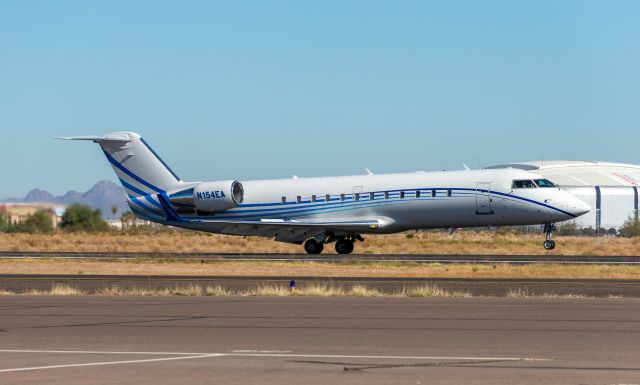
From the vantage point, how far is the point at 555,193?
1849 inches

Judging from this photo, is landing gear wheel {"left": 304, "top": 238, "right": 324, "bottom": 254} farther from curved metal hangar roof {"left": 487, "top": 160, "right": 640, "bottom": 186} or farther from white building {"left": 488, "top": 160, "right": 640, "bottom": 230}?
curved metal hangar roof {"left": 487, "top": 160, "right": 640, "bottom": 186}

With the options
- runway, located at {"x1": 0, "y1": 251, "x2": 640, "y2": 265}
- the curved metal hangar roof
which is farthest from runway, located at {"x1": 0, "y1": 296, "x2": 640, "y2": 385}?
the curved metal hangar roof

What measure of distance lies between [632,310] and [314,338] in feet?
23.6

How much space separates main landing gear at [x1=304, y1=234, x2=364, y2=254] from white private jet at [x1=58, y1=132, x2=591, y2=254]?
0.14ft

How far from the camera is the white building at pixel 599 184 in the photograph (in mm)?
112312

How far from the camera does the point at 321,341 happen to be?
51.3 feet

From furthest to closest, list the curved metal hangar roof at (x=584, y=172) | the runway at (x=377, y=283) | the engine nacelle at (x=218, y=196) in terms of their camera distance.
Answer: the curved metal hangar roof at (x=584, y=172) → the engine nacelle at (x=218, y=196) → the runway at (x=377, y=283)

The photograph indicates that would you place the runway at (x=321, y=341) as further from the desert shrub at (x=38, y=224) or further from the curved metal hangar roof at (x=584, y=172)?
the curved metal hangar roof at (x=584, y=172)

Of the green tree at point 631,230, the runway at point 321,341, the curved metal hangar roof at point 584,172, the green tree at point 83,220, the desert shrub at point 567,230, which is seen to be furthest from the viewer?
the curved metal hangar roof at point 584,172

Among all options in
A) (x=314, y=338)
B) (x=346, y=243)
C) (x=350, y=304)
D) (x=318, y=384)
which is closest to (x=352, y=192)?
(x=346, y=243)

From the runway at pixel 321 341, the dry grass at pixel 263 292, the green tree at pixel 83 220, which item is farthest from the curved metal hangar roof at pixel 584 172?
the runway at pixel 321 341

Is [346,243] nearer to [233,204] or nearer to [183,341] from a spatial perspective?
[233,204]

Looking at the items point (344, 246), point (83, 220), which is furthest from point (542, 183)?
point (83, 220)

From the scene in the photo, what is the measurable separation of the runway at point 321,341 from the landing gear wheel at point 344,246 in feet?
89.5
